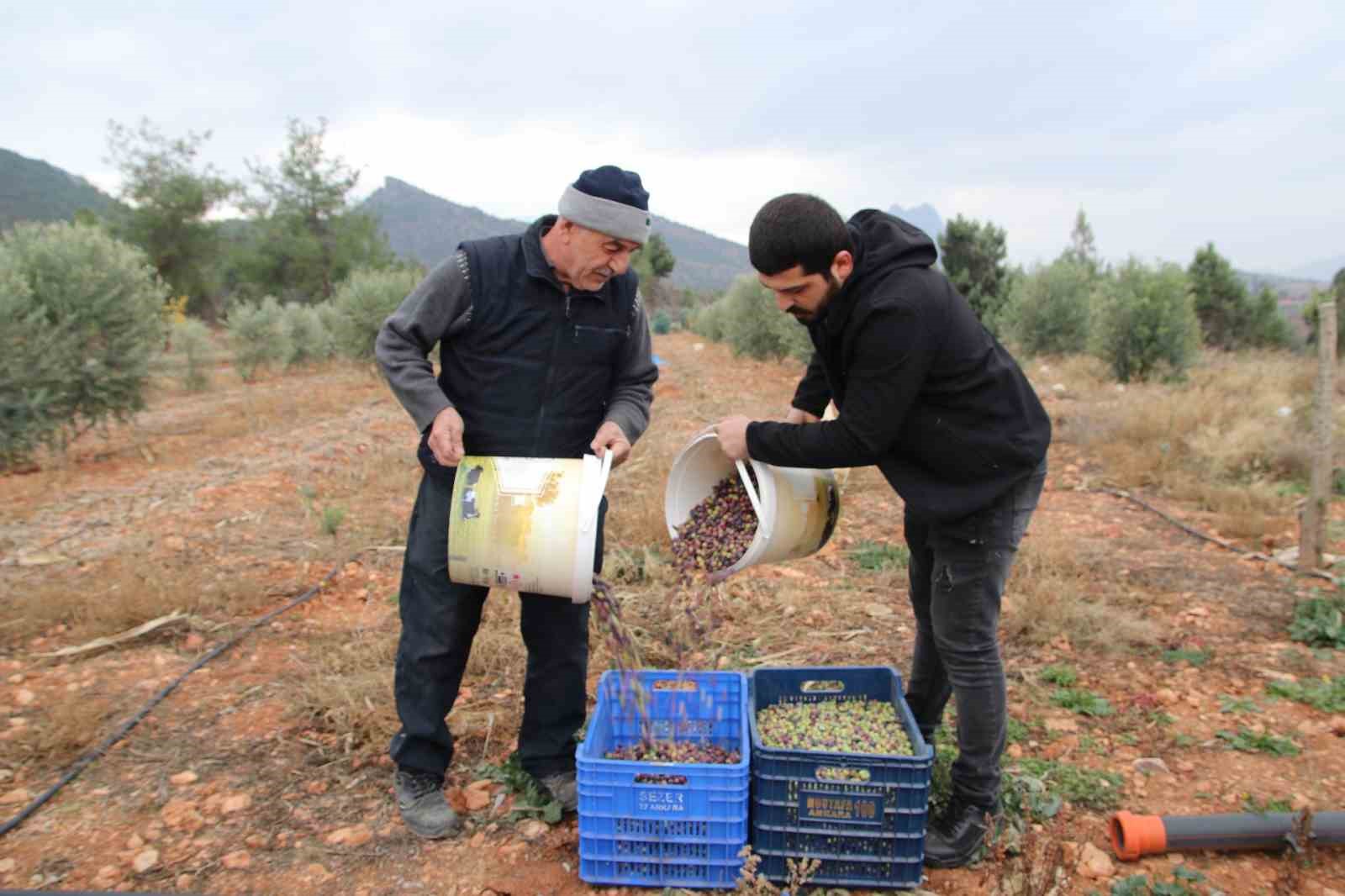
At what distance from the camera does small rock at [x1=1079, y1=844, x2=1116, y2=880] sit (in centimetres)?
227

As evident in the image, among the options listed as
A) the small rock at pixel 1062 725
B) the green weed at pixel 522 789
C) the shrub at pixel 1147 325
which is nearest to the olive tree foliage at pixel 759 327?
the shrub at pixel 1147 325

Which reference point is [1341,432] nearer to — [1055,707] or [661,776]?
[1055,707]

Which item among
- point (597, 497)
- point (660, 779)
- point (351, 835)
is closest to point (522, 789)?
point (351, 835)

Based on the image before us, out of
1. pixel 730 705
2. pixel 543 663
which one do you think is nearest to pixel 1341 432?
pixel 730 705

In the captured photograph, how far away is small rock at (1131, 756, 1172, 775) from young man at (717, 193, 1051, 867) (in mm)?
780

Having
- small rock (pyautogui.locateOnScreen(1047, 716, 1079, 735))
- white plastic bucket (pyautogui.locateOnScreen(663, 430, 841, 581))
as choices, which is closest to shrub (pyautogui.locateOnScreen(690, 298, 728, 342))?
small rock (pyautogui.locateOnScreen(1047, 716, 1079, 735))

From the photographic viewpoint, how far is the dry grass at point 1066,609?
3.66 metres

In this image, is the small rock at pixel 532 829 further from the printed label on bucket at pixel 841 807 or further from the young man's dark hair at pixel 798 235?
the young man's dark hair at pixel 798 235

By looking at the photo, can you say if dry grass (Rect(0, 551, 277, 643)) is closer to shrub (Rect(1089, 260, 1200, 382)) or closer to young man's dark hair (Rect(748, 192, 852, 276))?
young man's dark hair (Rect(748, 192, 852, 276))

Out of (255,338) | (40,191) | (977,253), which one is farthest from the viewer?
(40,191)

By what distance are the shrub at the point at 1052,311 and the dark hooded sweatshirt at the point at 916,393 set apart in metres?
14.4

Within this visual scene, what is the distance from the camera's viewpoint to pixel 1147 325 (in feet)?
37.1

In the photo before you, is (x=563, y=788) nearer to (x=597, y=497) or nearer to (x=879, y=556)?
(x=597, y=497)

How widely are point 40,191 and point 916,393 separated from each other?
65588 millimetres
